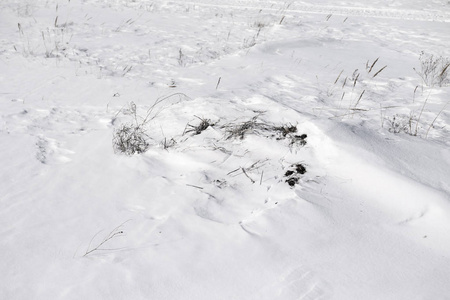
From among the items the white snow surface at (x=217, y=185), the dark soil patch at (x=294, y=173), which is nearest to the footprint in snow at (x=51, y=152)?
the white snow surface at (x=217, y=185)

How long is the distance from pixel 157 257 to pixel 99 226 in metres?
0.42

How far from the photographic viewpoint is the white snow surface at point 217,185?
5.26 ft

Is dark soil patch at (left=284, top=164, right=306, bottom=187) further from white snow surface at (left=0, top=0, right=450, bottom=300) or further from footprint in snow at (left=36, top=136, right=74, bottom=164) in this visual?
footprint in snow at (left=36, top=136, right=74, bottom=164)

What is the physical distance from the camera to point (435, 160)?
2285 millimetres

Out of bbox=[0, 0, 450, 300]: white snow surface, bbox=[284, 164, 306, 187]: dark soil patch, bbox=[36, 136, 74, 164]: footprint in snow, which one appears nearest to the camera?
bbox=[0, 0, 450, 300]: white snow surface

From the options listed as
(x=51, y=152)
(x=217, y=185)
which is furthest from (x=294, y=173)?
(x=51, y=152)

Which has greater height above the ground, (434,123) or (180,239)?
(434,123)

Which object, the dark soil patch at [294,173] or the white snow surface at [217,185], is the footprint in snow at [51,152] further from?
the dark soil patch at [294,173]

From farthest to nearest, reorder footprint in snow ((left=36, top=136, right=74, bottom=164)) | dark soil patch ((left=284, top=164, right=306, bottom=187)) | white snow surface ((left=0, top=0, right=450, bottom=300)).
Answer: footprint in snow ((left=36, top=136, right=74, bottom=164)) → dark soil patch ((left=284, top=164, right=306, bottom=187)) → white snow surface ((left=0, top=0, right=450, bottom=300))

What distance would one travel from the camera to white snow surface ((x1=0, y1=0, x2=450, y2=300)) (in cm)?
160

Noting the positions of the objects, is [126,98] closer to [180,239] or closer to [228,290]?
[180,239]

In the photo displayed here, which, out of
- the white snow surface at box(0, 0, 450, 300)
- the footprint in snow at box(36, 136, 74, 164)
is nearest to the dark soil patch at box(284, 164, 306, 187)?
the white snow surface at box(0, 0, 450, 300)

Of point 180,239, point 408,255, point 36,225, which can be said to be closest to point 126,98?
point 36,225

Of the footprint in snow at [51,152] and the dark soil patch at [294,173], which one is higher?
the dark soil patch at [294,173]
